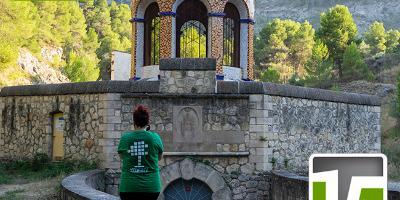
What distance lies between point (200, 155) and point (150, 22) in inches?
229

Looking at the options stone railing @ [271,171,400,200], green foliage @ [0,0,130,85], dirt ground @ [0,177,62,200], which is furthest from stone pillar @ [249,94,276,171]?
green foliage @ [0,0,130,85]

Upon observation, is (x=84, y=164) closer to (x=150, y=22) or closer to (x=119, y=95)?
(x=119, y=95)

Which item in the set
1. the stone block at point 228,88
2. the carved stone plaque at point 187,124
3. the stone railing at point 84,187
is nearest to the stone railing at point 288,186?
the carved stone plaque at point 187,124

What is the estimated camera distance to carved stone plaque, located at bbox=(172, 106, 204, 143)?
42.9 feet

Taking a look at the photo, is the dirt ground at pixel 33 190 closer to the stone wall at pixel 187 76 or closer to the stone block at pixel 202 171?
the stone block at pixel 202 171

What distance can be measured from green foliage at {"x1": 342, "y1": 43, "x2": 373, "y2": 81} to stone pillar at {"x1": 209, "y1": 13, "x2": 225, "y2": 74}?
26.8m

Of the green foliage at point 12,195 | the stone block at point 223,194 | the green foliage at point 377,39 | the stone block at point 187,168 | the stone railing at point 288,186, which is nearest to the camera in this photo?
the green foliage at point 12,195

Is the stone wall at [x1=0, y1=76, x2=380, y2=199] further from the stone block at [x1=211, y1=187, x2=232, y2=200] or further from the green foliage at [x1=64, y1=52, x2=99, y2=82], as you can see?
the green foliage at [x1=64, y1=52, x2=99, y2=82]

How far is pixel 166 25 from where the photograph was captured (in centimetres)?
1645

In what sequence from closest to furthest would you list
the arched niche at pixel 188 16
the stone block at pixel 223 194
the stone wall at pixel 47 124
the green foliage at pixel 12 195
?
the green foliage at pixel 12 195 → the stone block at pixel 223 194 → the stone wall at pixel 47 124 → the arched niche at pixel 188 16

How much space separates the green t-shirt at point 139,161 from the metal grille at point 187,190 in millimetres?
7895

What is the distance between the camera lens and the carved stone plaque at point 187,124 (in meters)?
13.1

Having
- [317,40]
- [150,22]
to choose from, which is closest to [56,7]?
[317,40]

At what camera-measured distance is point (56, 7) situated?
48469mm
